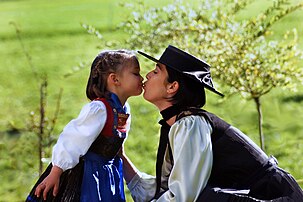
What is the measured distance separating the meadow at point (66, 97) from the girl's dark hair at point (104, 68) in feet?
5.23

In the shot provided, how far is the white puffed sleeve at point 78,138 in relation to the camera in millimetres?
3400

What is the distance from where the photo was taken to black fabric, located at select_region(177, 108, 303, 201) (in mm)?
3262

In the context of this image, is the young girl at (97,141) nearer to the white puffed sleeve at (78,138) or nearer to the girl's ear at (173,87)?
the white puffed sleeve at (78,138)

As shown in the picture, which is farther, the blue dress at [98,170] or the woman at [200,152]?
the blue dress at [98,170]

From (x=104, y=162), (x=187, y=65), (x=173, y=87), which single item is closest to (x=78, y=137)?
(x=104, y=162)

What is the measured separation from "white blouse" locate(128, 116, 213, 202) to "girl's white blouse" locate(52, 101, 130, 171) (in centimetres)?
37

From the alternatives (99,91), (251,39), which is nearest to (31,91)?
(251,39)

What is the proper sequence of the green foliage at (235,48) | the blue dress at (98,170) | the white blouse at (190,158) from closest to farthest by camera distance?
the white blouse at (190,158), the blue dress at (98,170), the green foliage at (235,48)

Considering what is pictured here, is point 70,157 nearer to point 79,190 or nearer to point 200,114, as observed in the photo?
point 79,190

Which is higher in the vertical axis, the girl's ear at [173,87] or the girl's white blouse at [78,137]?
the girl's ear at [173,87]

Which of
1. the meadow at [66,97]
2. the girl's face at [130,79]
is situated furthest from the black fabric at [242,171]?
the meadow at [66,97]

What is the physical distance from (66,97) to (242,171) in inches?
223

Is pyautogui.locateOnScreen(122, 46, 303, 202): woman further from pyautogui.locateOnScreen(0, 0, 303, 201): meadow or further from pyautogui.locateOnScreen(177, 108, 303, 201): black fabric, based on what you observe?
pyautogui.locateOnScreen(0, 0, 303, 201): meadow

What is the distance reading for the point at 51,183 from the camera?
3438 mm
